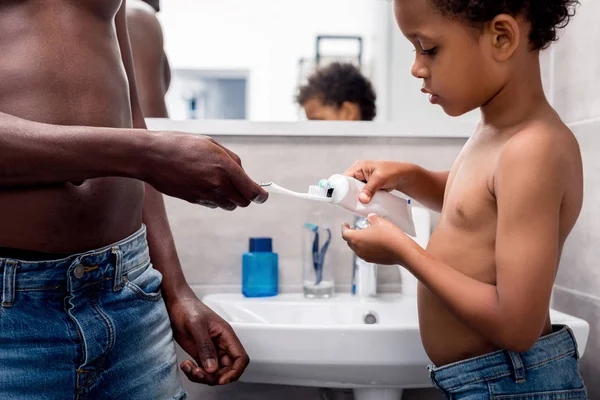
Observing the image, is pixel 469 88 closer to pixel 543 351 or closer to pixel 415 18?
pixel 415 18

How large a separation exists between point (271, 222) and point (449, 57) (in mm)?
642

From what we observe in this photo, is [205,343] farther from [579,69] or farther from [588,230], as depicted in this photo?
[579,69]

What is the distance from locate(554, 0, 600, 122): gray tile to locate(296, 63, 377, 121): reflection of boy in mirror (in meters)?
0.39

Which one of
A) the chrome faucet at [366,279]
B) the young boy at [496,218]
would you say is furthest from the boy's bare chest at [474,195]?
the chrome faucet at [366,279]

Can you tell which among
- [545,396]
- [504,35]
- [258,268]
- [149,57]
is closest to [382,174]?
[504,35]

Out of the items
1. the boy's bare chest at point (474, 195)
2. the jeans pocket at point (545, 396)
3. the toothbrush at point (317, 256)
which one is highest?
the boy's bare chest at point (474, 195)

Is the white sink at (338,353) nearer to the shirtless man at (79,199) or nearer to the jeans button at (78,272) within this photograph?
the shirtless man at (79,199)

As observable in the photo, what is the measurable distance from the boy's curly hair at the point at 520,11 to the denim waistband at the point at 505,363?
0.36m

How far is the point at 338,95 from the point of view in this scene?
4.30 ft

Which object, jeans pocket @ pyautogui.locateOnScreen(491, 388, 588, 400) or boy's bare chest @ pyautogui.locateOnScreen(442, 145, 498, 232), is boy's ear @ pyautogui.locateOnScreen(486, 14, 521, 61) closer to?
boy's bare chest @ pyautogui.locateOnScreen(442, 145, 498, 232)

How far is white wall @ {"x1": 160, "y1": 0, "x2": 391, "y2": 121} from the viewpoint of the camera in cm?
130

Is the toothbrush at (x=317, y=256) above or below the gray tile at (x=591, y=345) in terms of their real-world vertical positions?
above

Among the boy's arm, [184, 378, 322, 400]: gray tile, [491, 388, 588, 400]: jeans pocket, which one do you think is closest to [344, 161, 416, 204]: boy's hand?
the boy's arm

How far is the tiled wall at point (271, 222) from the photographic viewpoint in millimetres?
1231
